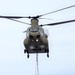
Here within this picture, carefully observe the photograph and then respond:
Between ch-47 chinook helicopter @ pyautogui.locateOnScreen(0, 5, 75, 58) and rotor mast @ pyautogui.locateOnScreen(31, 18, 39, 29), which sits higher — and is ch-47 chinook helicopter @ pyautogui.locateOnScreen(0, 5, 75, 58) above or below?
below

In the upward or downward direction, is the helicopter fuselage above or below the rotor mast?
below

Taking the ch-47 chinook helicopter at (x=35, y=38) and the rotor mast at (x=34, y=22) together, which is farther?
the rotor mast at (x=34, y=22)

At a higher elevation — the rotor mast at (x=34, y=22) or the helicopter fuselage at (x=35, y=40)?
the rotor mast at (x=34, y=22)

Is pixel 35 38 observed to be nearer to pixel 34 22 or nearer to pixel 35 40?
pixel 35 40

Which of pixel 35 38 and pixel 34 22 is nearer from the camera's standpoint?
pixel 35 38

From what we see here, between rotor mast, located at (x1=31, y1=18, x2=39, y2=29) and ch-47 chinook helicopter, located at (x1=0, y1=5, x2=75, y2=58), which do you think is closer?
ch-47 chinook helicopter, located at (x1=0, y1=5, x2=75, y2=58)

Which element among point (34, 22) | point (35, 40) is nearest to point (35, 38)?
point (35, 40)

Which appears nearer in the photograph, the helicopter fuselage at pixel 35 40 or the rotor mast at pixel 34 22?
the helicopter fuselage at pixel 35 40

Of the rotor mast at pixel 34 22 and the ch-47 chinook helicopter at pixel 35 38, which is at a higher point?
the rotor mast at pixel 34 22

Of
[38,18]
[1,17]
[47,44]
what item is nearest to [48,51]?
[47,44]

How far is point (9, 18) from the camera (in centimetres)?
5159

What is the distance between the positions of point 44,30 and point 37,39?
3.10 metres

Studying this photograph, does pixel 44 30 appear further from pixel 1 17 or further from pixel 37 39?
pixel 1 17

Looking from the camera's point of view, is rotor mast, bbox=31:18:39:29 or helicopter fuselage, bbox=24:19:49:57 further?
rotor mast, bbox=31:18:39:29
